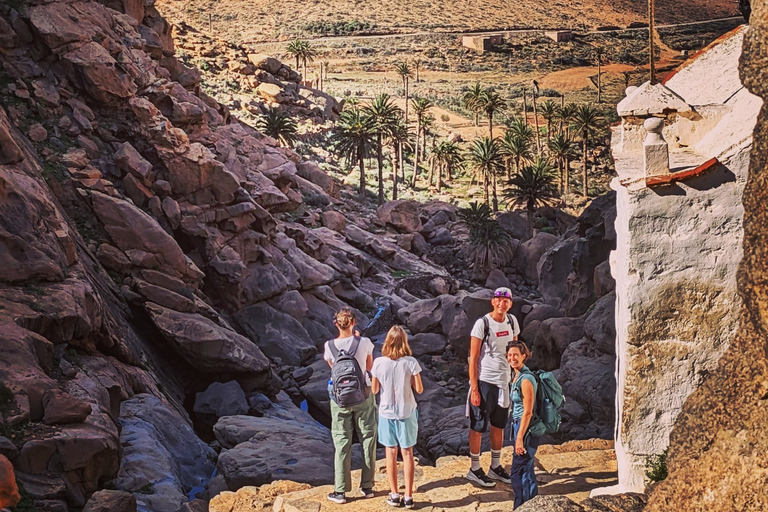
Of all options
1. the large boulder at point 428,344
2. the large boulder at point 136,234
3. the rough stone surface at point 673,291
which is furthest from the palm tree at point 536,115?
the rough stone surface at point 673,291

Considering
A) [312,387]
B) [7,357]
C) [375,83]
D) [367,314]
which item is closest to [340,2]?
[375,83]

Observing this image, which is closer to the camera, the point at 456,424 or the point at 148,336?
the point at 456,424

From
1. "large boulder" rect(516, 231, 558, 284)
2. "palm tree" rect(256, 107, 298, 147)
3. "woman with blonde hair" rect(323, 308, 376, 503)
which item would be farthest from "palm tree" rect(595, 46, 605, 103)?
"woman with blonde hair" rect(323, 308, 376, 503)

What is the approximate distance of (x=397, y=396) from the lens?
723cm

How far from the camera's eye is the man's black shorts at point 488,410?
7.88m

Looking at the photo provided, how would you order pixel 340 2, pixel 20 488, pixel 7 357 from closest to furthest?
1. pixel 20 488
2. pixel 7 357
3. pixel 340 2

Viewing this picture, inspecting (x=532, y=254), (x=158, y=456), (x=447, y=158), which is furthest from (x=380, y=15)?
(x=158, y=456)

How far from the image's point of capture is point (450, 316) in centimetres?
2673

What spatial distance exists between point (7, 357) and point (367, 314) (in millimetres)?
21727

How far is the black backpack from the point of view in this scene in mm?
7531

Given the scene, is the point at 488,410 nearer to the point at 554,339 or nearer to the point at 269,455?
the point at 269,455

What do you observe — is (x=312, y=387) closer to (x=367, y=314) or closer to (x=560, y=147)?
(x=367, y=314)

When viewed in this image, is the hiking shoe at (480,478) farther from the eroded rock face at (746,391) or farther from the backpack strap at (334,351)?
the eroded rock face at (746,391)

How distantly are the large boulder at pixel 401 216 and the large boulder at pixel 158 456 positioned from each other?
101ft
